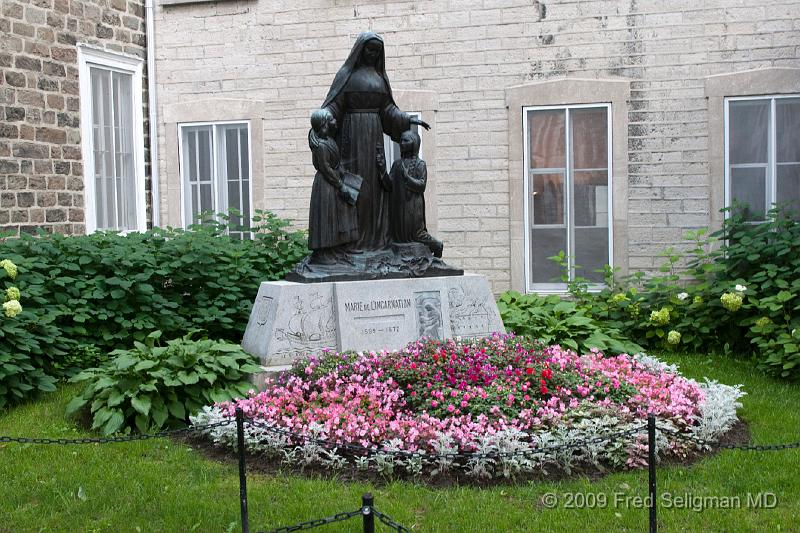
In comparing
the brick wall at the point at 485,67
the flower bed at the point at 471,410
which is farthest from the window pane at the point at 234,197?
the flower bed at the point at 471,410

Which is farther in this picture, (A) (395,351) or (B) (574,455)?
(A) (395,351)

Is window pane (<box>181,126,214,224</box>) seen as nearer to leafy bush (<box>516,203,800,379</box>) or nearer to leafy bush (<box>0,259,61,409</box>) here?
leafy bush (<box>0,259,61,409</box>)

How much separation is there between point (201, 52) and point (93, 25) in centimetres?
143

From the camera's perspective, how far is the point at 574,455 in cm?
569

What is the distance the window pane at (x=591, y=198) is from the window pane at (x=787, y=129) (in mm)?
2003

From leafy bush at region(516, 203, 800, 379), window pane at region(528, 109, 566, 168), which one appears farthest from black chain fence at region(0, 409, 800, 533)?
window pane at region(528, 109, 566, 168)

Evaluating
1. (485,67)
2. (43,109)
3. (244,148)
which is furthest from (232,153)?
(485,67)

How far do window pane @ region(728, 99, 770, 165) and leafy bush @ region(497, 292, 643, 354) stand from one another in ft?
9.17

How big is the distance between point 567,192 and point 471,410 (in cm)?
568

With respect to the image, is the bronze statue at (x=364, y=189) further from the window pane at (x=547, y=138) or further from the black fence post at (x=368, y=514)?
the black fence post at (x=368, y=514)

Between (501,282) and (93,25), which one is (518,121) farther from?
(93,25)

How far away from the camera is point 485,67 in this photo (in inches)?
441

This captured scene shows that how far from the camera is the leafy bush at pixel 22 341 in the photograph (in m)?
7.04

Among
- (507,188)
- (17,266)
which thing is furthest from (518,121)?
(17,266)
